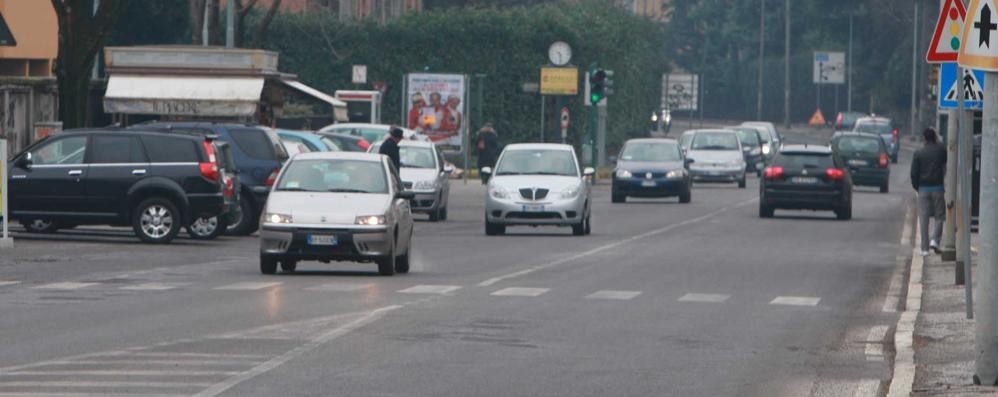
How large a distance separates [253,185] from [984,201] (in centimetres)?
2125

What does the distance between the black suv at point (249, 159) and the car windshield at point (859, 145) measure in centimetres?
2886

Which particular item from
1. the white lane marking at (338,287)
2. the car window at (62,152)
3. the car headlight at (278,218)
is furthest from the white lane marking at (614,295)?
the car window at (62,152)

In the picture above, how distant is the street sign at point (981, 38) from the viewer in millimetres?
13023

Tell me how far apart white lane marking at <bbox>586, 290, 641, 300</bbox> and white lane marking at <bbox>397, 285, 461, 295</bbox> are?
144 centimetres

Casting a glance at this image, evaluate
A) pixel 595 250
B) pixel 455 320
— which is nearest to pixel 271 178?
pixel 595 250

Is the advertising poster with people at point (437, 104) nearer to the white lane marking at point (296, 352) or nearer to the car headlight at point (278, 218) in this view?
the car headlight at point (278, 218)

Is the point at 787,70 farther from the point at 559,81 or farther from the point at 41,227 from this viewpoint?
the point at 41,227

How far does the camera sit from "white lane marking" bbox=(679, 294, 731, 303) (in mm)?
21325

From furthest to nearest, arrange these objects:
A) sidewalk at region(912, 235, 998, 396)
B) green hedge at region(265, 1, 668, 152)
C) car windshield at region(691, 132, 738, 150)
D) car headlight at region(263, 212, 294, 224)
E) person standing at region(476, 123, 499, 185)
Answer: green hedge at region(265, 1, 668, 152)
car windshield at region(691, 132, 738, 150)
person standing at region(476, 123, 499, 185)
car headlight at region(263, 212, 294, 224)
sidewalk at region(912, 235, 998, 396)

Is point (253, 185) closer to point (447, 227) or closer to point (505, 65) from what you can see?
point (447, 227)

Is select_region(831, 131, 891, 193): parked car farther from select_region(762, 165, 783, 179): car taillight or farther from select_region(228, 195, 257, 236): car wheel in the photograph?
select_region(228, 195, 257, 236): car wheel

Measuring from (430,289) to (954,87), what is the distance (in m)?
5.66

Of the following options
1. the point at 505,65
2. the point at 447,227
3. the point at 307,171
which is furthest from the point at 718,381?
the point at 505,65


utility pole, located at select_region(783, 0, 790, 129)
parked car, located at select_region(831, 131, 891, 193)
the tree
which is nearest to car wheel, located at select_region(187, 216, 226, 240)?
the tree
